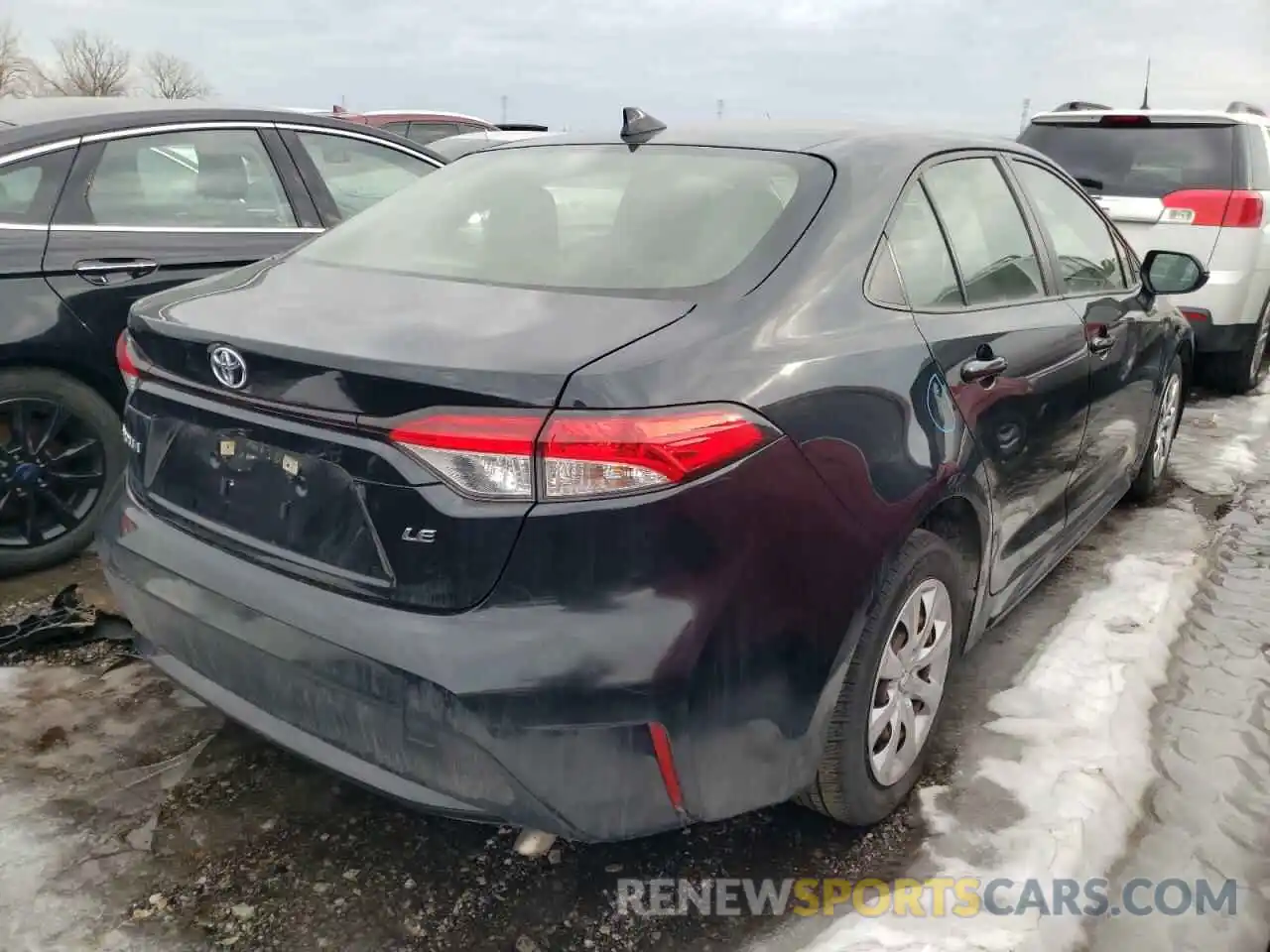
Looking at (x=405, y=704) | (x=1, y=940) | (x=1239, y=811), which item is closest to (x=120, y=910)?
(x=1, y=940)

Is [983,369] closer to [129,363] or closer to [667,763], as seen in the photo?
[667,763]

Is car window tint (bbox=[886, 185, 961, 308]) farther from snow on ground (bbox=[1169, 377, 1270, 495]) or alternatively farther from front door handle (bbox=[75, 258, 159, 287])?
snow on ground (bbox=[1169, 377, 1270, 495])

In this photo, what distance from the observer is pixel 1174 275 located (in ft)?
12.8

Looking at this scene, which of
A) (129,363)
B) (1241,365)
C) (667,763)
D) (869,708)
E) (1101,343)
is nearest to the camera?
(667,763)

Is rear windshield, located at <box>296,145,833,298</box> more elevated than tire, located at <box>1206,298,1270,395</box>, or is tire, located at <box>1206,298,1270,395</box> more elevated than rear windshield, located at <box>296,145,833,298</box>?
rear windshield, located at <box>296,145,833,298</box>

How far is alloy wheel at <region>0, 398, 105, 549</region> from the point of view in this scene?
11.1ft

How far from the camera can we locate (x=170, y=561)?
2098mm

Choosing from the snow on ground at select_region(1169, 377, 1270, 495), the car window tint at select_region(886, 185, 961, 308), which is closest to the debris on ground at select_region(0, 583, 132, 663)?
the car window tint at select_region(886, 185, 961, 308)

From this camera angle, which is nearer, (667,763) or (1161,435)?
(667,763)

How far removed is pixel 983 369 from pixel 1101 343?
1.05 meters

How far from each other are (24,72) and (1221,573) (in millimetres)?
69241

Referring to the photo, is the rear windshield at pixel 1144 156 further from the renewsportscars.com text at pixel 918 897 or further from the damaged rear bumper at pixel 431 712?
the damaged rear bumper at pixel 431 712

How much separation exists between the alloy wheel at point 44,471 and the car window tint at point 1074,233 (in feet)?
10.6

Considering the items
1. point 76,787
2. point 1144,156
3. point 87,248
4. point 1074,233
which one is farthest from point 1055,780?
point 1144,156
